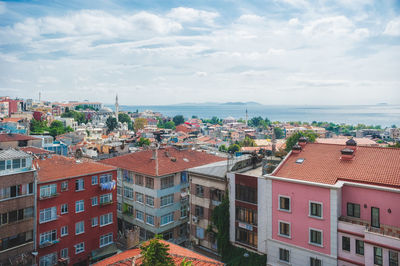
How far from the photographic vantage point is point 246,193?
2405 cm

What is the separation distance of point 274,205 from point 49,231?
60.0 ft

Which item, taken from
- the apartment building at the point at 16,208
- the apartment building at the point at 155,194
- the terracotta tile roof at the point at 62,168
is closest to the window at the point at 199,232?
the apartment building at the point at 155,194

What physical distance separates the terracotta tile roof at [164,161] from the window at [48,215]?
9364mm

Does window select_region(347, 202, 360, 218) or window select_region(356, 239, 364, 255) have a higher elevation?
window select_region(347, 202, 360, 218)

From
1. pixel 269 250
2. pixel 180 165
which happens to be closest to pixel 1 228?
pixel 180 165

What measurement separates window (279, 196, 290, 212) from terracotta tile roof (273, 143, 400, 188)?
5.50 ft

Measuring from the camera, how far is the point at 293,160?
2383 centimetres

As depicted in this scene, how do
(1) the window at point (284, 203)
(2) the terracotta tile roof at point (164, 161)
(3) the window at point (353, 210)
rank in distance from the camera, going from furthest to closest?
1. (2) the terracotta tile roof at point (164, 161)
2. (1) the window at point (284, 203)
3. (3) the window at point (353, 210)

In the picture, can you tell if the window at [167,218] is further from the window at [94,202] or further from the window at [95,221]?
the window at [94,202]

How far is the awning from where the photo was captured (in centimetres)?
2734

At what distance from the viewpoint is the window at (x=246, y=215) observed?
2373 centimetres

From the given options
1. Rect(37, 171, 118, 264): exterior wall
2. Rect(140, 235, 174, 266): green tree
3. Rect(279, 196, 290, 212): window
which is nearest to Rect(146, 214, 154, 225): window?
Rect(37, 171, 118, 264): exterior wall

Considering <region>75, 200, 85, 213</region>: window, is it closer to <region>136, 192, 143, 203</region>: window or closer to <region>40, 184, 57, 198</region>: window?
<region>40, 184, 57, 198</region>: window

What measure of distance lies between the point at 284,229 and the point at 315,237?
229cm
